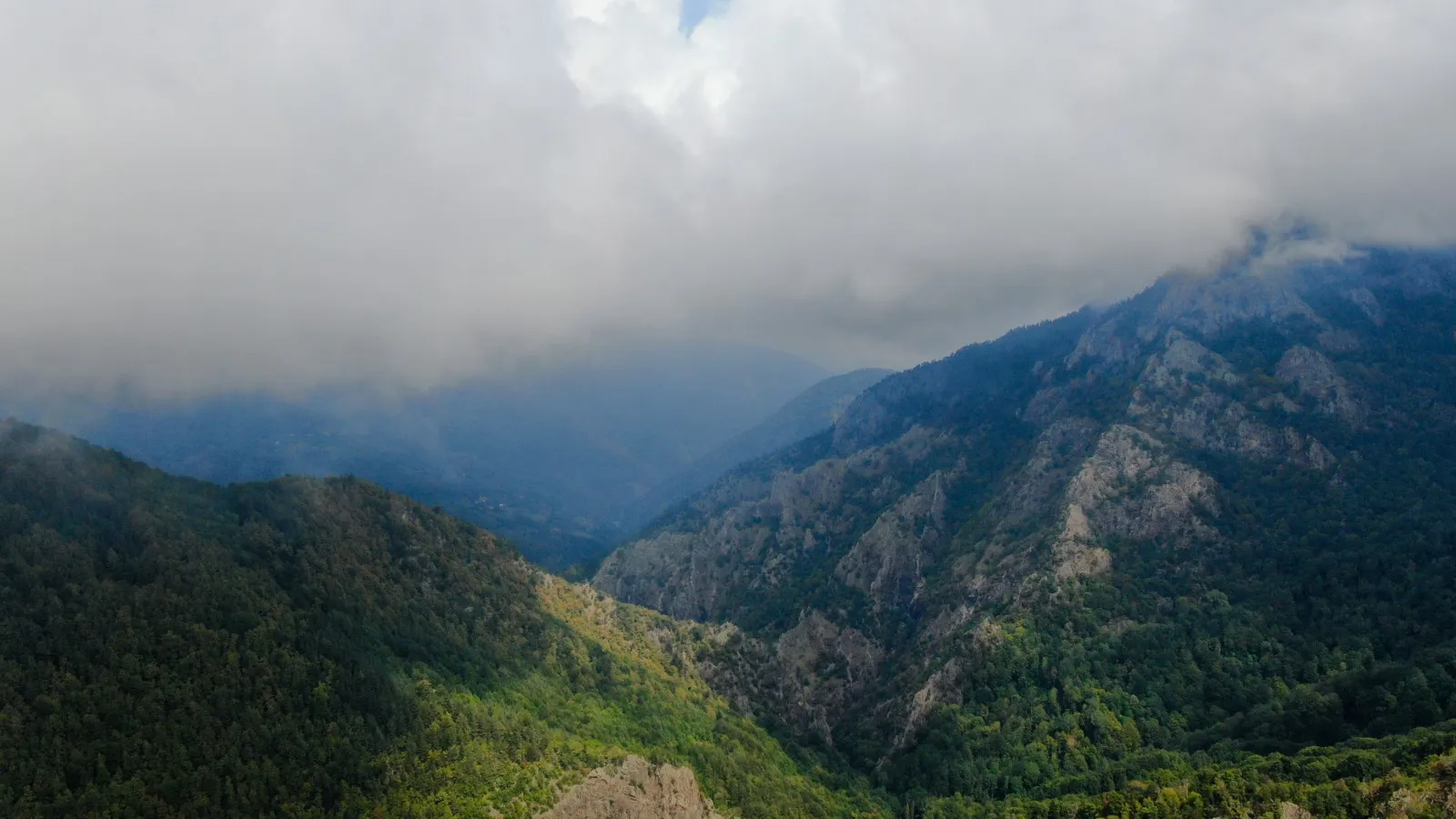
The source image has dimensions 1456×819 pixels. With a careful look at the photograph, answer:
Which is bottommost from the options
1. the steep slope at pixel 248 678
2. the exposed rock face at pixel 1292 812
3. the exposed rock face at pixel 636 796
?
the exposed rock face at pixel 1292 812

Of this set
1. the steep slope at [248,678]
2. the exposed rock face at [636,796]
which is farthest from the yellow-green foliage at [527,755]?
the exposed rock face at [636,796]

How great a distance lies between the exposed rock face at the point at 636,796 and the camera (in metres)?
144

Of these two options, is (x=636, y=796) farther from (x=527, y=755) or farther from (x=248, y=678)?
(x=248, y=678)

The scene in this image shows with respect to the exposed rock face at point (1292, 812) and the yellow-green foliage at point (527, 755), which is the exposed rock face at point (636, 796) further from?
the exposed rock face at point (1292, 812)

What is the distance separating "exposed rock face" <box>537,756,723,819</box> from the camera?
5659 inches

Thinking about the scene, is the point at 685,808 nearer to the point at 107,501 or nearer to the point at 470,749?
the point at 470,749

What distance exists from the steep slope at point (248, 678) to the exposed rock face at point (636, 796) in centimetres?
242

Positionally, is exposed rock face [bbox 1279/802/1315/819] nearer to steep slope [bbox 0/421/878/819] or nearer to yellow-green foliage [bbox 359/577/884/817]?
yellow-green foliage [bbox 359/577/884/817]

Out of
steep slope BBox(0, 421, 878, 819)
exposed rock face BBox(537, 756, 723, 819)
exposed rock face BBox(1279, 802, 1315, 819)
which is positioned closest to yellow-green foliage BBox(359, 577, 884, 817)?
steep slope BBox(0, 421, 878, 819)

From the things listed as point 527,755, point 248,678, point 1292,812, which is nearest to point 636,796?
point 527,755

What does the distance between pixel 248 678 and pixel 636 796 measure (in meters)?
74.6

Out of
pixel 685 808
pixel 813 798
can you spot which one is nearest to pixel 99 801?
pixel 685 808

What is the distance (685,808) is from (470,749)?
4715 cm

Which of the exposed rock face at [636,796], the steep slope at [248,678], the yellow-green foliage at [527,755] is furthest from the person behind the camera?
the exposed rock face at [636,796]
